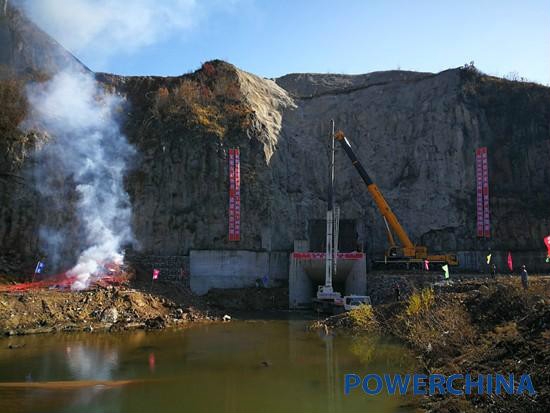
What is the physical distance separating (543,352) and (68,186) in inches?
1420

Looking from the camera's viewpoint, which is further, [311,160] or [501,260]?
[311,160]

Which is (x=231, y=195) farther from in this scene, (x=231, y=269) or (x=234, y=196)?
(x=231, y=269)

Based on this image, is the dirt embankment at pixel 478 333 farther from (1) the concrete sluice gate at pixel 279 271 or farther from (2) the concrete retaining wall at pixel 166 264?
(2) the concrete retaining wall at pixel 166 264

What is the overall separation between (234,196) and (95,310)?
1628 centimetres

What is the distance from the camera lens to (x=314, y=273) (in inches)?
1485

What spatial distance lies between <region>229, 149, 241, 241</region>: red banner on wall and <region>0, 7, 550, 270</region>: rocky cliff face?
63 centimetres

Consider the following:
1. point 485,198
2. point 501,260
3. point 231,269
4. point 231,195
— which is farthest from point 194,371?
point 485,198

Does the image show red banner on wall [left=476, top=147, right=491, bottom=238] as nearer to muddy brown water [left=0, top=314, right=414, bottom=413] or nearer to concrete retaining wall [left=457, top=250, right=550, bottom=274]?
concrete retaining wall [left=457, top=250, right=550, bottom=274]

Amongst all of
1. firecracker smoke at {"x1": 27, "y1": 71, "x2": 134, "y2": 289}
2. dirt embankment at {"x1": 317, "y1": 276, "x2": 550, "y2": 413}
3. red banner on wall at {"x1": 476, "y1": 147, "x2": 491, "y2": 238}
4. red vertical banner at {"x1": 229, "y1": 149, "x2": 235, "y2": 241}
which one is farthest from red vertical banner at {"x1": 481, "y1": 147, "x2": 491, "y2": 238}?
firecracker smoke at {"x1": 27, "y1": 71, "x2": 134, "y2": 289}

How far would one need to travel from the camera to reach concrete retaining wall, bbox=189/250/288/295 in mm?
38562

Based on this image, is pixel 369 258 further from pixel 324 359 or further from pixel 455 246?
pixel 324 359

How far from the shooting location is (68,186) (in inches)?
1507

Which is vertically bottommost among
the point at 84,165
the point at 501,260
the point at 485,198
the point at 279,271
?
the point at 279,271

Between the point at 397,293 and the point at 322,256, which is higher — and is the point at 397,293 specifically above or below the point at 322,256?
below
